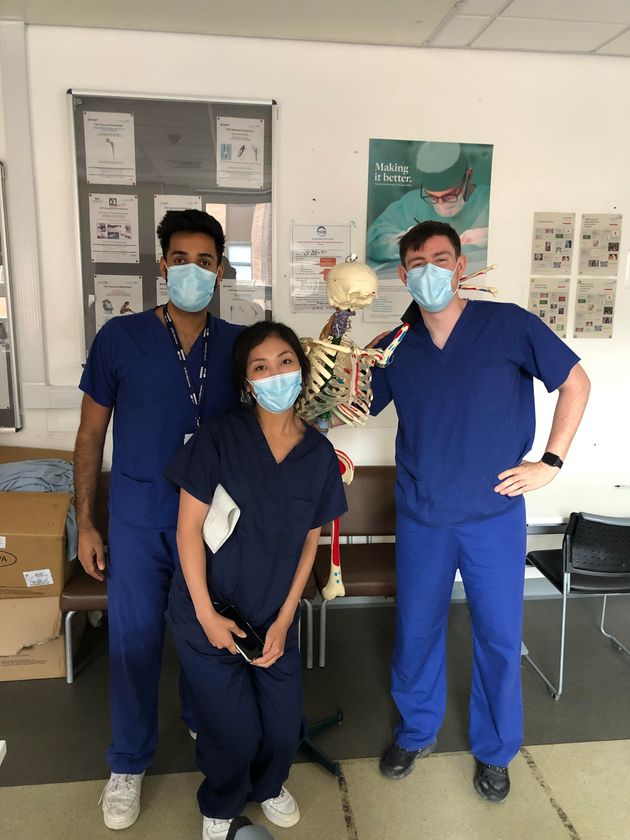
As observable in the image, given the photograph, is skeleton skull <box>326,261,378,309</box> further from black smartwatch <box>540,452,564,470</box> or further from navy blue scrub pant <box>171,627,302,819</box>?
navy blue scrub pant <box>171,627,302,819</box>

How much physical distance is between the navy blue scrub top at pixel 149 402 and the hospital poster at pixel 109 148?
1.29m

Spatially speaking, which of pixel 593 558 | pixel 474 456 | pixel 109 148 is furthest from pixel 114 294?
pixel 593 558

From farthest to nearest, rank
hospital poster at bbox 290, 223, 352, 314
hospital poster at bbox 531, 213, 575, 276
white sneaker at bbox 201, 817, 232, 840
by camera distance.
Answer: hospital poster at bbox 531, 213, 575, 276 < hospital poster at bbox 290, 223, 352, 314 < white sneaker at bbox 201, 817, 232, 840

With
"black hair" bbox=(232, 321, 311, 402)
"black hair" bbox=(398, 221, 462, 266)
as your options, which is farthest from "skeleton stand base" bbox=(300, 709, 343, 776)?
"black hair" bbox=(398, 221, 462, 266)

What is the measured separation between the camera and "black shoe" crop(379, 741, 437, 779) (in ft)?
6.48

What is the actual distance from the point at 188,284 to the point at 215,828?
1506 millimetres

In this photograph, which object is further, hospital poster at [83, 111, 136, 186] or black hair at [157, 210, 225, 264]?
hospital poster at [83, 111, 136, 186]

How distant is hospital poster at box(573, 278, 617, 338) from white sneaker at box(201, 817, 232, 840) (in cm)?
267

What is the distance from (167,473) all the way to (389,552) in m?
1.57

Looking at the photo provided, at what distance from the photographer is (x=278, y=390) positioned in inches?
59.1

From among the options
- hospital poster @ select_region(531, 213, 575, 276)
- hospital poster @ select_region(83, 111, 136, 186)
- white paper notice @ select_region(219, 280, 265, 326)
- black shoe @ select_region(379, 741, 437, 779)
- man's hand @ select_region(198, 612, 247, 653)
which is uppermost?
hospital poster @ select_region(83, 111, 136, 186)

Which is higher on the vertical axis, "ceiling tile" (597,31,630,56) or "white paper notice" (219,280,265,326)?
"ceiling tile" (597,31,630,56)

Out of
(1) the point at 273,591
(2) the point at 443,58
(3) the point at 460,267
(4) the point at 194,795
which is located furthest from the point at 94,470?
(2) the point at 443,58

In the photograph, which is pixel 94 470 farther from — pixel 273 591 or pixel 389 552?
pixel 389 552
